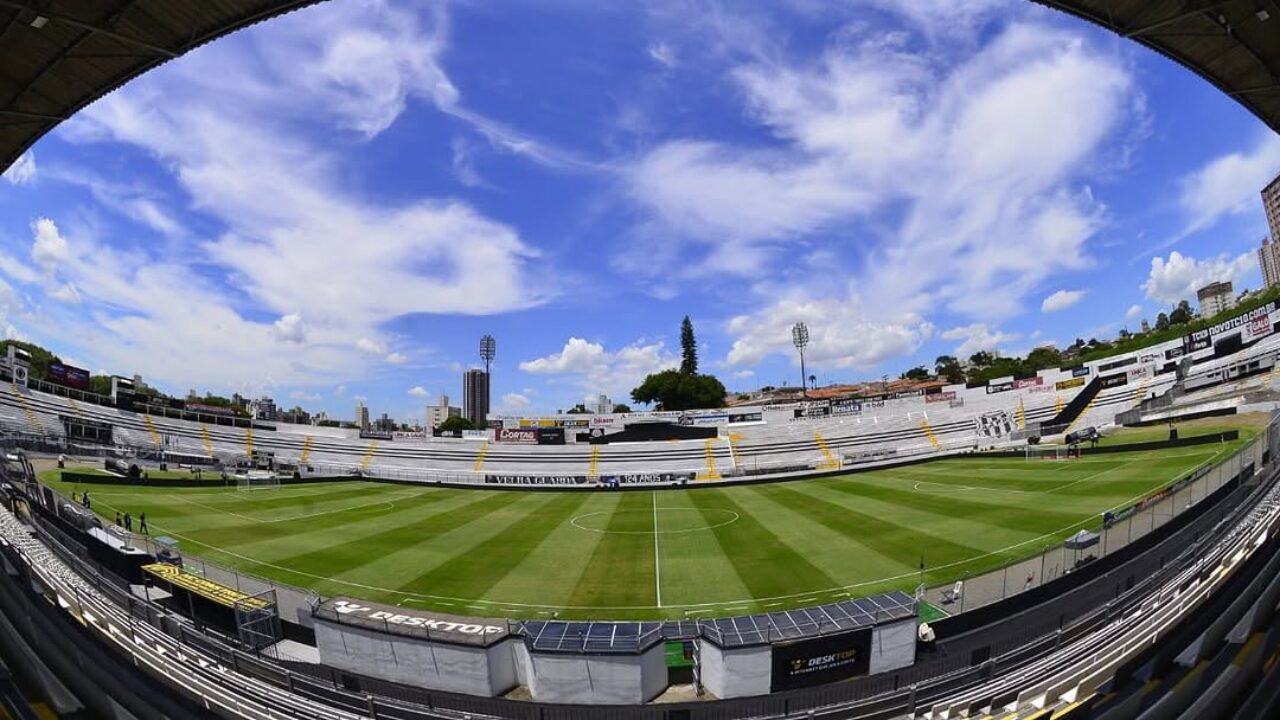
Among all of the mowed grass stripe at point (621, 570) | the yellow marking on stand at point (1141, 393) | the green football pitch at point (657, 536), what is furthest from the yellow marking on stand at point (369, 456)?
the yellow marking on stand at point (1141, 393)

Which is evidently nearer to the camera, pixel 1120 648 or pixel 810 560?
pixel 1120 648

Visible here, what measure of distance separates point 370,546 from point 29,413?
2129 inches

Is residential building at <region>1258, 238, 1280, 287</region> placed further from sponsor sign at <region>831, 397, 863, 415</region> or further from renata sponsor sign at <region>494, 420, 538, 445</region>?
renata sponsor sign at <region>494, 420, 538, 445</region>

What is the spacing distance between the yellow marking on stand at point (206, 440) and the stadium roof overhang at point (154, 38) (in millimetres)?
61418

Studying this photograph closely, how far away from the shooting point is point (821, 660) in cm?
1227

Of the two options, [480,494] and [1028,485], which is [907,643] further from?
[480,494]

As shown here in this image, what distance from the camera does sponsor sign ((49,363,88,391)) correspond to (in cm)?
6116

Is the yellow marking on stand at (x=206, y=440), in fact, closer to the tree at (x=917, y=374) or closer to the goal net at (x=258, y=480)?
the goal net at (x=258, y=480)

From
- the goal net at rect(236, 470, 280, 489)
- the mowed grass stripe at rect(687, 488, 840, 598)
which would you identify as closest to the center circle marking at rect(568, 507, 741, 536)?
the mowed grass stripe at rect(687, 488, 840, 598)

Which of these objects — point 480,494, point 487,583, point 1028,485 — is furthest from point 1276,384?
point 480,494

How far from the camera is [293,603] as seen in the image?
17828mm

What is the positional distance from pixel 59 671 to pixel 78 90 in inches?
374

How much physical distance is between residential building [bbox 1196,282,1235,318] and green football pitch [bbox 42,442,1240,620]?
20263cm

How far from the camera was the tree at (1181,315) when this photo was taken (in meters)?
131
